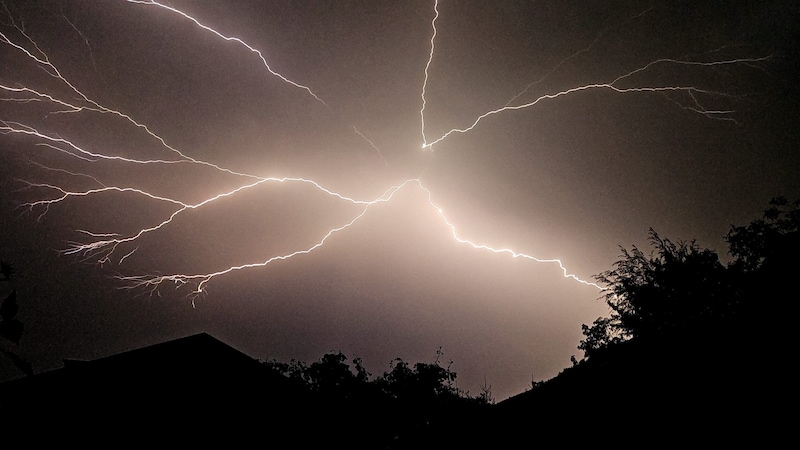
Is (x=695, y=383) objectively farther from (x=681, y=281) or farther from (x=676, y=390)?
(x=681, y=281)

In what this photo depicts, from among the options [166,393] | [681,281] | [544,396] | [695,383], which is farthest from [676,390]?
[681,281]

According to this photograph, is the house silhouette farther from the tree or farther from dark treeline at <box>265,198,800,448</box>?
the tree

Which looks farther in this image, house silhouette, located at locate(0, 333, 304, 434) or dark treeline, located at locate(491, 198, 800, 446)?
house silhouette, located at locate(0, 333, 304, 434)

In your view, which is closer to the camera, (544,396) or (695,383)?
(695,383)

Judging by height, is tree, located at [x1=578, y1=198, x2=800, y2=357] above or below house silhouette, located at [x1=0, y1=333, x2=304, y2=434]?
above

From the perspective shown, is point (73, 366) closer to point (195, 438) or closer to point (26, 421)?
point (26, 421)

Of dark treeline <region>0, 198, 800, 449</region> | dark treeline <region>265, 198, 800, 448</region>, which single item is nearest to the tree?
dark treeline <region>0, 198, 800, 449</region>

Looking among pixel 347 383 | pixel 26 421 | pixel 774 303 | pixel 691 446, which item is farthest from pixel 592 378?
pixel 347 383

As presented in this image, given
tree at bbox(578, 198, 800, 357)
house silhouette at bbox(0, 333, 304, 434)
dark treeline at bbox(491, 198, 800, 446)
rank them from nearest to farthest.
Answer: dark treeline at bbox(491, 198, 800, 446) < house silhouette at bbox(0, 333, 304, 434) < tree at bbox(578, 198, 800, 357)

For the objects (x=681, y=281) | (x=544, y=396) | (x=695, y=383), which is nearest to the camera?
(x=695, y=383)

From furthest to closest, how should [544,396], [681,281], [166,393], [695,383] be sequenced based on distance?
1. [681,281]
2. [166,393]
3. [544,396]
4. [695,383]

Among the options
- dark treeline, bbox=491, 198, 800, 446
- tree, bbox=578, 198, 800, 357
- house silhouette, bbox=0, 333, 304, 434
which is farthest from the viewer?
tree, bbox=578, 198, 800, 357
